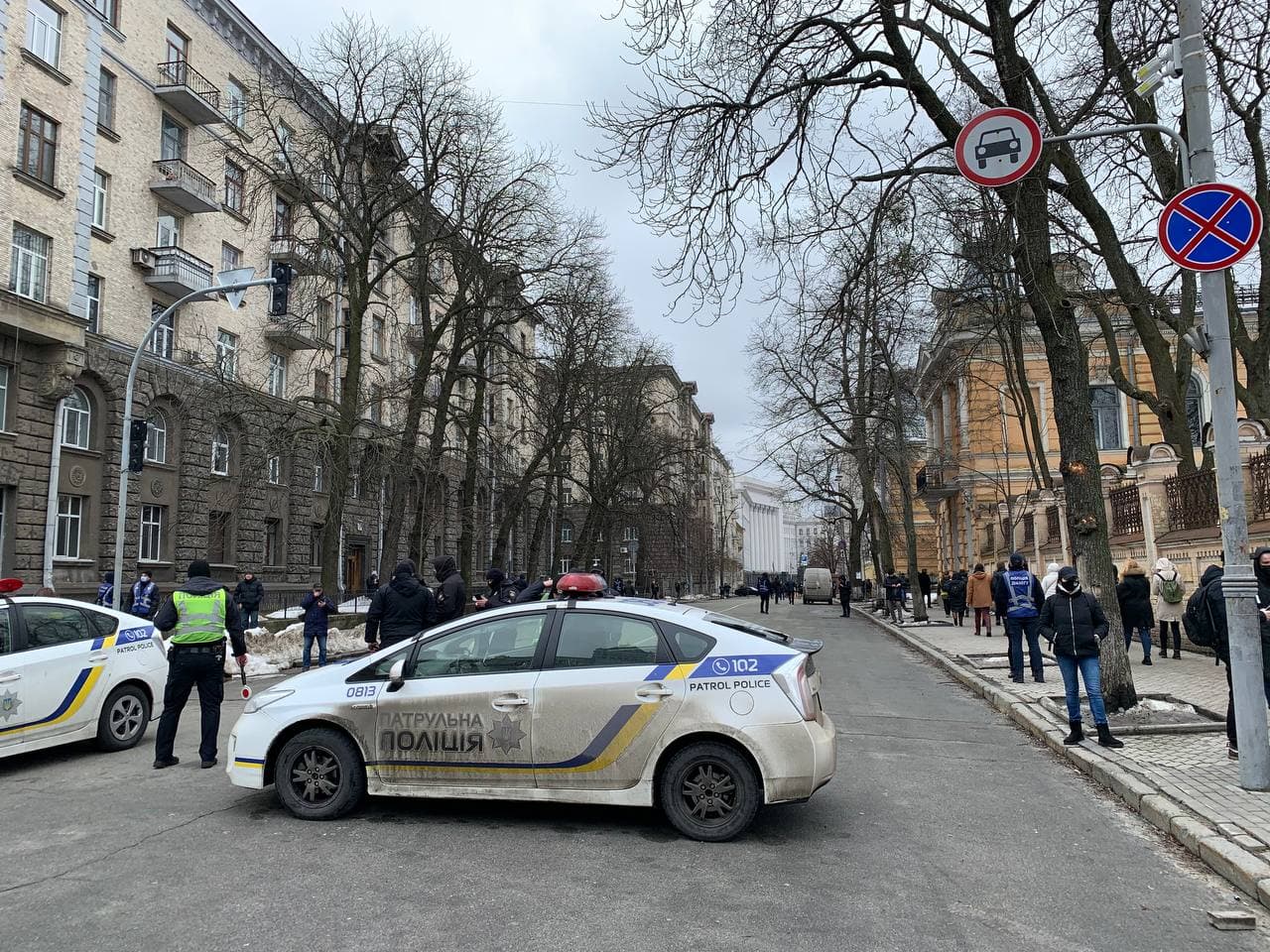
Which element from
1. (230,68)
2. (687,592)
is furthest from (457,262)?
(687,592)

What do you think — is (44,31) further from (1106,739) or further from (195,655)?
(1106,739)

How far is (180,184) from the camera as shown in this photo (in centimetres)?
2872

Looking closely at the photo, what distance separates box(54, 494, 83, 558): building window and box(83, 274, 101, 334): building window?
4839mm

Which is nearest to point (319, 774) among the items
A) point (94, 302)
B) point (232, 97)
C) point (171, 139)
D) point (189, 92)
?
point (94, 302)

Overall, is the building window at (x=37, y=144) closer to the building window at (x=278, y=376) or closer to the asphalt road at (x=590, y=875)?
the building window at (x=278, y=376)

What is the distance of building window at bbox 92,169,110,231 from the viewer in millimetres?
26547

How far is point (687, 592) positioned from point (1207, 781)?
6905 centimetres

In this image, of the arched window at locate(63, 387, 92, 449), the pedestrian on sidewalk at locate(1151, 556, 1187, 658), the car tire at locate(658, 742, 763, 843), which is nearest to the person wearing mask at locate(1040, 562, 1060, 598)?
the pedestrian on sidewalk at locate(1151, 556, 1187, 658)

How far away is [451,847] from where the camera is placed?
5.70 metres

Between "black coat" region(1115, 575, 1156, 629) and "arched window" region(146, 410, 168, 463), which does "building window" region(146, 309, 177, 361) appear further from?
"black coat" region(1115, 575, 1156, 629)

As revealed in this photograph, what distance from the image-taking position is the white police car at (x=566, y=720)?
589 centimetres

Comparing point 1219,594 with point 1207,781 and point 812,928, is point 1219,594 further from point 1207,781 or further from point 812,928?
point 812,928

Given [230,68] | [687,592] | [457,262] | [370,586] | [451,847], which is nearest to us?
[451,847]

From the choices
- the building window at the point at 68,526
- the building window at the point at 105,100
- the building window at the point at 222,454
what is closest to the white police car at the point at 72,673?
the building window at the point at 68,526
